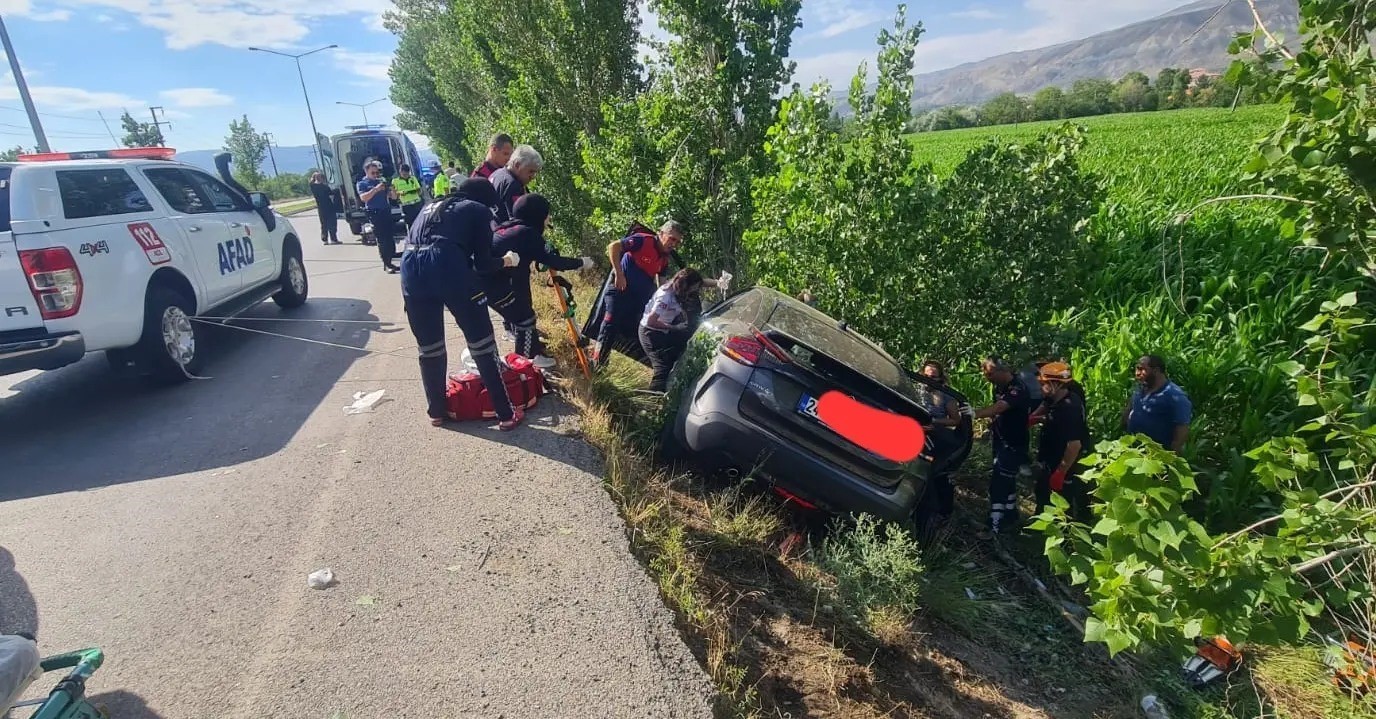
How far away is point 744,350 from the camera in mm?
3711

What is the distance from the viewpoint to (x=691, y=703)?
247cm

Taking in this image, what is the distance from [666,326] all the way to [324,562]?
2.77 m

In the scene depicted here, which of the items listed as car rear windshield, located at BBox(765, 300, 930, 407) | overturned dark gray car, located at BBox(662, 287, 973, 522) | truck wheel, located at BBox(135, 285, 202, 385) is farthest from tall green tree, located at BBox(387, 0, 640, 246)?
overturned dark gray car, located at BBox(662, 287, 973, 522)

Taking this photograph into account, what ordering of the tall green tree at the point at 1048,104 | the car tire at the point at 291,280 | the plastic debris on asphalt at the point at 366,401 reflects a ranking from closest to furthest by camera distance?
the plastic debris on asphalt at the point at 366,401
the car tire at the point at 291,280
the tall green tree at the point at 1048,104

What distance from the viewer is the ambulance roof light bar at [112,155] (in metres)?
5.25

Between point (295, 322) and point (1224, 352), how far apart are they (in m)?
8.94

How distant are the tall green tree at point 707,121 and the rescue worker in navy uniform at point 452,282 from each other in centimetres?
264

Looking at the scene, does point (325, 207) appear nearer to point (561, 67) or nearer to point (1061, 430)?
point (561, 67)

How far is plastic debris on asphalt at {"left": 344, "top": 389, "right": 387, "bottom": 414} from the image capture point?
4980mm

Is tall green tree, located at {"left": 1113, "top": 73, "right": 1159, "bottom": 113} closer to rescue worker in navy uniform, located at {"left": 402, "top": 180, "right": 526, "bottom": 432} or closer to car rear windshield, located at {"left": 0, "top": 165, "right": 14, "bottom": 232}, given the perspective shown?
rescue worker in navy uniform, located at {"left": 402, "top": 180, "right": 526, "bottom": 432}

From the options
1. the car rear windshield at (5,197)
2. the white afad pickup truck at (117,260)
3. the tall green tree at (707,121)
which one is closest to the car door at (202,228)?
the white afad pickup truck at (117,260)

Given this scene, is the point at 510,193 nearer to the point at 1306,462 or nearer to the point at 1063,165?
the point at 1063,165

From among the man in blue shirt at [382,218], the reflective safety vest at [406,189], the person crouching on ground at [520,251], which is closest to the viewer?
the person crouching on ground at [520,251]

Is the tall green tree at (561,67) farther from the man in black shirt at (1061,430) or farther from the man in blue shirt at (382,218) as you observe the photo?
the man in black shirt at (1061,430)
